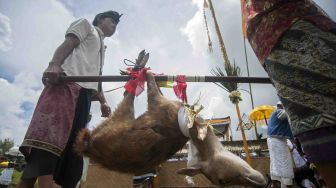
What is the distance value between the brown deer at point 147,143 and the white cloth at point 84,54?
80 cm

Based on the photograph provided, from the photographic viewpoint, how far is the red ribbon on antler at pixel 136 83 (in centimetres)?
297

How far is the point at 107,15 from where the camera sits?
4105mm

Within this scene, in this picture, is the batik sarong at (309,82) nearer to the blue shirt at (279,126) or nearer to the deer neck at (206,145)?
the deer neck at (206,145)

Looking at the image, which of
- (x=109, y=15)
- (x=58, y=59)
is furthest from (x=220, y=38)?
(x=58, y=59)

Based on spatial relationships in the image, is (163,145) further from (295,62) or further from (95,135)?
(295,62)

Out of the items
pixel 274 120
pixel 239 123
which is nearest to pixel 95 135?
pixel 274 120

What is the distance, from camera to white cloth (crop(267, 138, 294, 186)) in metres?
6.25

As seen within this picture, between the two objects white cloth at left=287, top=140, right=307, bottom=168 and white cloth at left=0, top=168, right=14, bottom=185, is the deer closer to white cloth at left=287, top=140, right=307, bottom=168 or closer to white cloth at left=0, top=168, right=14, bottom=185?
white cloth at left=287, top=140, right=307, bottom=168

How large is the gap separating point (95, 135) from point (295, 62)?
6.33 ft

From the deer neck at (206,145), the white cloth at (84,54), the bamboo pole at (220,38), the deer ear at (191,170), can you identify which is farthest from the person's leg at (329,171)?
the bamboo pole at (220,38)

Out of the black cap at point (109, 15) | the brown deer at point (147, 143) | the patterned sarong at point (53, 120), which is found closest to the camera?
the brown deer at point (147, 143)

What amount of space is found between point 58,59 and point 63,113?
60cm

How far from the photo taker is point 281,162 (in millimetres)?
6406

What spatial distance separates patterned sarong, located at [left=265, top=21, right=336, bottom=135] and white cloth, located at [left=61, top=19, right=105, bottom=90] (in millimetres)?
2360
